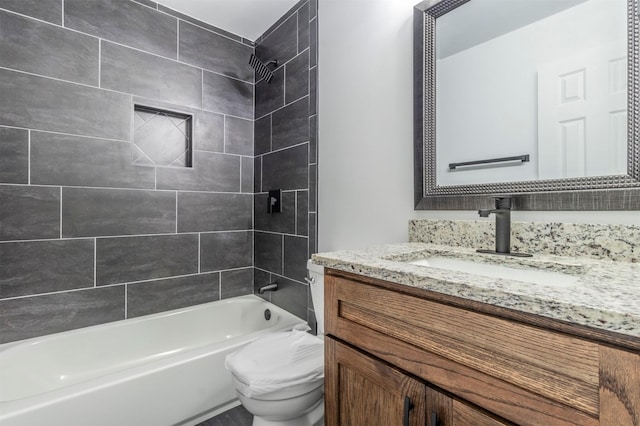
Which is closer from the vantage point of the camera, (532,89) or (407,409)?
(407,409)

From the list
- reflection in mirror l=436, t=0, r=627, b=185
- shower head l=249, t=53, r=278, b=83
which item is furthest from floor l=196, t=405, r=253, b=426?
shower head l=249, t=53, r=278, b=83

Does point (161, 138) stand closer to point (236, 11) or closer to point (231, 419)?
point (236, 11)

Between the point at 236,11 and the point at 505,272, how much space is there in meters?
2.28

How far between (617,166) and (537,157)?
197 mm

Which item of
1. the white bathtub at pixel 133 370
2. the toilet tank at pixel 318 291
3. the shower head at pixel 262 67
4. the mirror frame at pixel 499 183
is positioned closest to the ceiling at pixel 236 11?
the shower head at pixel 262 67

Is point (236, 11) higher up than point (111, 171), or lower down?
higher up

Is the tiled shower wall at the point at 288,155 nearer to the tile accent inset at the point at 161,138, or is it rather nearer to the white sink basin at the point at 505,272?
the tile accent inset at the point at 161,138

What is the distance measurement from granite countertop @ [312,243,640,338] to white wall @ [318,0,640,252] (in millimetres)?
390

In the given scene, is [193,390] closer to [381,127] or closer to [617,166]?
[381,127]

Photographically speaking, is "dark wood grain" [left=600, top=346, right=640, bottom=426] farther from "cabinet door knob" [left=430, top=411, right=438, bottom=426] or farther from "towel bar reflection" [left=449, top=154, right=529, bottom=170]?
"towel bar reflection" [left=449, top=154, right=529, bottom=170]

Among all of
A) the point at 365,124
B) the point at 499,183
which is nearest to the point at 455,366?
the point at 499,183

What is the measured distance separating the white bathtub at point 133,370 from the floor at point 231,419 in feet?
0.11

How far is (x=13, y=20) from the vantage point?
5.32ft

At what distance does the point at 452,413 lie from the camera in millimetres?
641
